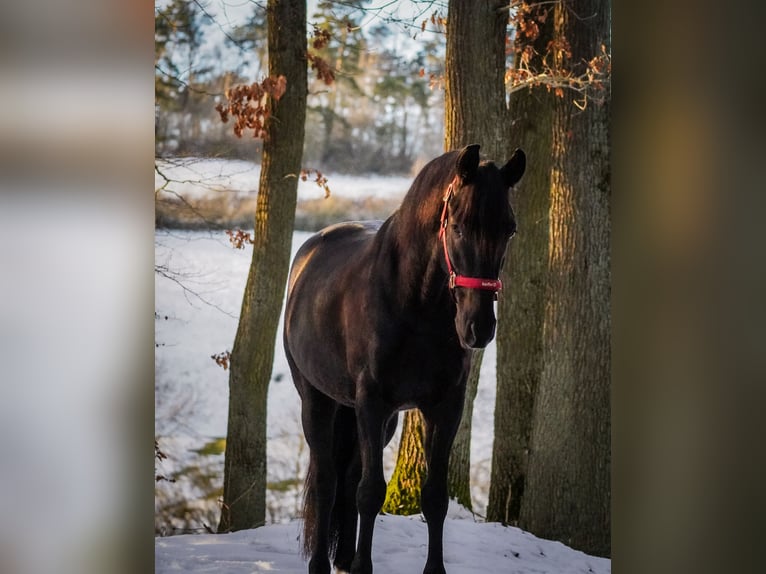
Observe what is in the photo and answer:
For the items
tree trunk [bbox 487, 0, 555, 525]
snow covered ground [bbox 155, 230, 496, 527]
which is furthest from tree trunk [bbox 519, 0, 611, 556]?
snow covered ground [bbox 155, 230, 496, 527]

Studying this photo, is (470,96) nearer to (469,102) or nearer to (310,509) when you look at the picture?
(469,102)

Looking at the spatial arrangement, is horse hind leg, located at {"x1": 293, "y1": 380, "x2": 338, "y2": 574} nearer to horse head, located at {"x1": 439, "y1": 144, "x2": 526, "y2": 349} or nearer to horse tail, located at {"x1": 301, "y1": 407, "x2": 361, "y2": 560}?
horse tail, located at {"x1": 301, "y1": 407, "x2": 361, "y2": 560}

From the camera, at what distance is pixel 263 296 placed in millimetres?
4289

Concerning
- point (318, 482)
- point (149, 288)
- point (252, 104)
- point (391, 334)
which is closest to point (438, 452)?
point (391, 334)

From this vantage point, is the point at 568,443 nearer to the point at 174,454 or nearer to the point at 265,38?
the point at 174,454

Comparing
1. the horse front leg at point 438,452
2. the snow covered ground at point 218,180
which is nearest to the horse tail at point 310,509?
the horse front leg at point 438,452

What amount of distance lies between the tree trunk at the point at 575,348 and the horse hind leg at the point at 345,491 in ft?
2.94

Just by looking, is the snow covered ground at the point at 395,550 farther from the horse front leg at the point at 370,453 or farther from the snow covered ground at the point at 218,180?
the snow covered ground at the point at 218,180

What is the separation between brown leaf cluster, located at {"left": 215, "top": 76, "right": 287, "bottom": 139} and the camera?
4262 millimetres

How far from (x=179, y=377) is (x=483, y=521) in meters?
1.47

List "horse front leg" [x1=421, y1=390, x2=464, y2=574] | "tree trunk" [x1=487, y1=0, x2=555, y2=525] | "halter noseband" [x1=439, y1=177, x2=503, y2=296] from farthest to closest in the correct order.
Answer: "tree trunk" [x1=487, y1=0, x2=555, y2=525] < "horse front leg" [x1=421, y1=390, x2=464, y2=574] < "halter noseband" [x1=439, y1=177, x2=503, y2=296]

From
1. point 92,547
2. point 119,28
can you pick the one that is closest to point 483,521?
point 92,547

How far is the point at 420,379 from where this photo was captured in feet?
11.8

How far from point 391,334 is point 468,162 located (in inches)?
26.9
